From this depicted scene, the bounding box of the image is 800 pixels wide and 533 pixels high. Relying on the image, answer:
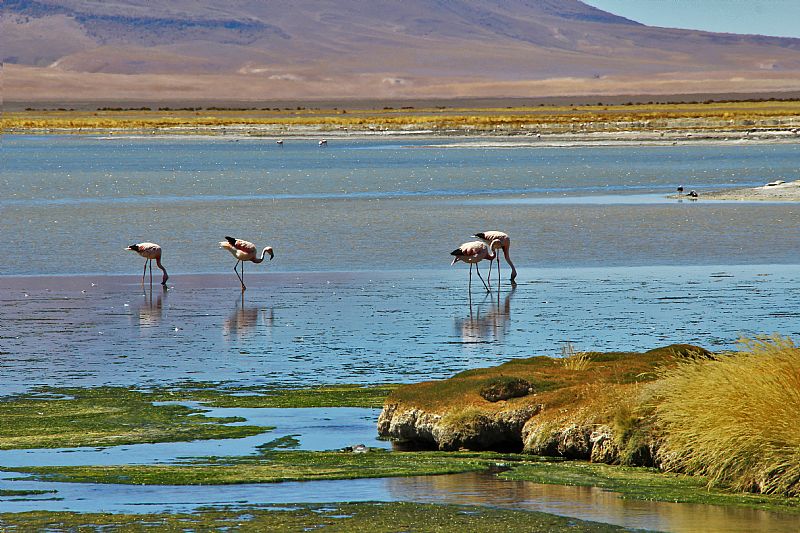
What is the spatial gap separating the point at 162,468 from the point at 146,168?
45.5 meters

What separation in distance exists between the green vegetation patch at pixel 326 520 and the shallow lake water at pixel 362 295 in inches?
9.6

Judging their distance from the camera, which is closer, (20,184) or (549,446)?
(549,446)

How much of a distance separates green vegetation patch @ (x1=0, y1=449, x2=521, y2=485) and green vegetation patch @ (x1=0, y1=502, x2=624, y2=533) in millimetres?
834

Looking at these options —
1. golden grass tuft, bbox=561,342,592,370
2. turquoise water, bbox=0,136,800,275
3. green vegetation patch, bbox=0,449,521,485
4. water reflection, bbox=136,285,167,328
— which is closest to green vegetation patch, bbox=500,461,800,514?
green vegetation patch, bbox=0,449,521,485

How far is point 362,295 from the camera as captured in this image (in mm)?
18188

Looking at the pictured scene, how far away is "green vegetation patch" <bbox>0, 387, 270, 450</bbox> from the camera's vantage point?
9.89 m

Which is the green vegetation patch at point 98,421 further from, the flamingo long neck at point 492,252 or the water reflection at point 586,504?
the flamingo long neck at point 492,252

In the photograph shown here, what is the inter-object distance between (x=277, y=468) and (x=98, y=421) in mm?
2215

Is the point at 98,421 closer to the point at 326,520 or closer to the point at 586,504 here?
the point at 326,520

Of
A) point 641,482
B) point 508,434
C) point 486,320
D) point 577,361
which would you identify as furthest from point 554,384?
point 486,320

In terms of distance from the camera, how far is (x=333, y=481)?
857cm

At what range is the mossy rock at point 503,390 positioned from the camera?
32.2 feet

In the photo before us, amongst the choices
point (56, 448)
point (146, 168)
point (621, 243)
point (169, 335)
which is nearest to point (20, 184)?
point (146, 168)

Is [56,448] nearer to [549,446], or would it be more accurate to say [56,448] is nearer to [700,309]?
[549,446]
